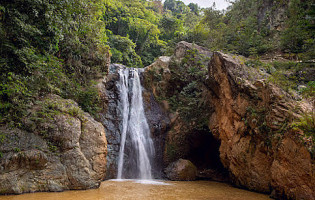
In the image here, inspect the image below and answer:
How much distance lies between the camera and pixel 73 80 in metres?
9.80

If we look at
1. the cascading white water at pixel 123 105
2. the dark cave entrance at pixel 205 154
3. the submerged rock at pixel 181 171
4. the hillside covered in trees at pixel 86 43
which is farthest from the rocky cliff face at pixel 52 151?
the dark cave entrance at pixel 205 154

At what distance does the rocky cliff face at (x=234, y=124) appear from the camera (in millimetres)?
5688

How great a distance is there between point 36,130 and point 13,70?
2073 mm

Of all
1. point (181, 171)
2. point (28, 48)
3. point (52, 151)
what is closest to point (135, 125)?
point (181, 171)

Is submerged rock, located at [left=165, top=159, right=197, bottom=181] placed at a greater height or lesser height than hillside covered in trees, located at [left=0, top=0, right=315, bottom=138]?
lesser

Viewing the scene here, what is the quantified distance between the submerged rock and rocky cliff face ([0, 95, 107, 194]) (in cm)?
414

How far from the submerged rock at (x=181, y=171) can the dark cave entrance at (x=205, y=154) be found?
3.46 ft

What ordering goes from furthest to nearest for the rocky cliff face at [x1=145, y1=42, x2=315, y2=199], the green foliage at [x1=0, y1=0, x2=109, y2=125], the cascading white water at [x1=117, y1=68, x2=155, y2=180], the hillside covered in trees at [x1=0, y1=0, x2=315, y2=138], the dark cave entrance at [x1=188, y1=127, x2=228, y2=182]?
the dark cave entrance at [x1=188, y1=127, x2=228, y2=182]
the cascading white water at [x1=117, y1=68, x2=155, y2=180]
the hillside covered in trees at [x1=0, y1=0, x2=315, y2=138]
the green foliage at [x1=0, y1=0, x2=109, y2=125]
the rocky cliff face at [x1=145, y1=42, x2=315, y2=199]

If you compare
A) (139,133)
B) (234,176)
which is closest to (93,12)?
(139,133)

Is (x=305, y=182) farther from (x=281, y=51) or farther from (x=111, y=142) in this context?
(x=281, y=51)

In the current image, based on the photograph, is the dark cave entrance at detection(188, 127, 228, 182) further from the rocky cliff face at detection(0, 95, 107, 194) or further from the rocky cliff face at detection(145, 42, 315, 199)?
the rocky cliff face at detection(0, 95, 107, 194)

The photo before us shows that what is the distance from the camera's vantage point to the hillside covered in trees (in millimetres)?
6266

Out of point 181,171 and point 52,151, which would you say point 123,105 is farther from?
point 52,151

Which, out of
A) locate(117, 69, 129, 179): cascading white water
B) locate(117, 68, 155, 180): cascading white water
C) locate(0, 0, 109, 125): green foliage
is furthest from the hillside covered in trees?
locate(117, 68, 155, 180): cascading white water
